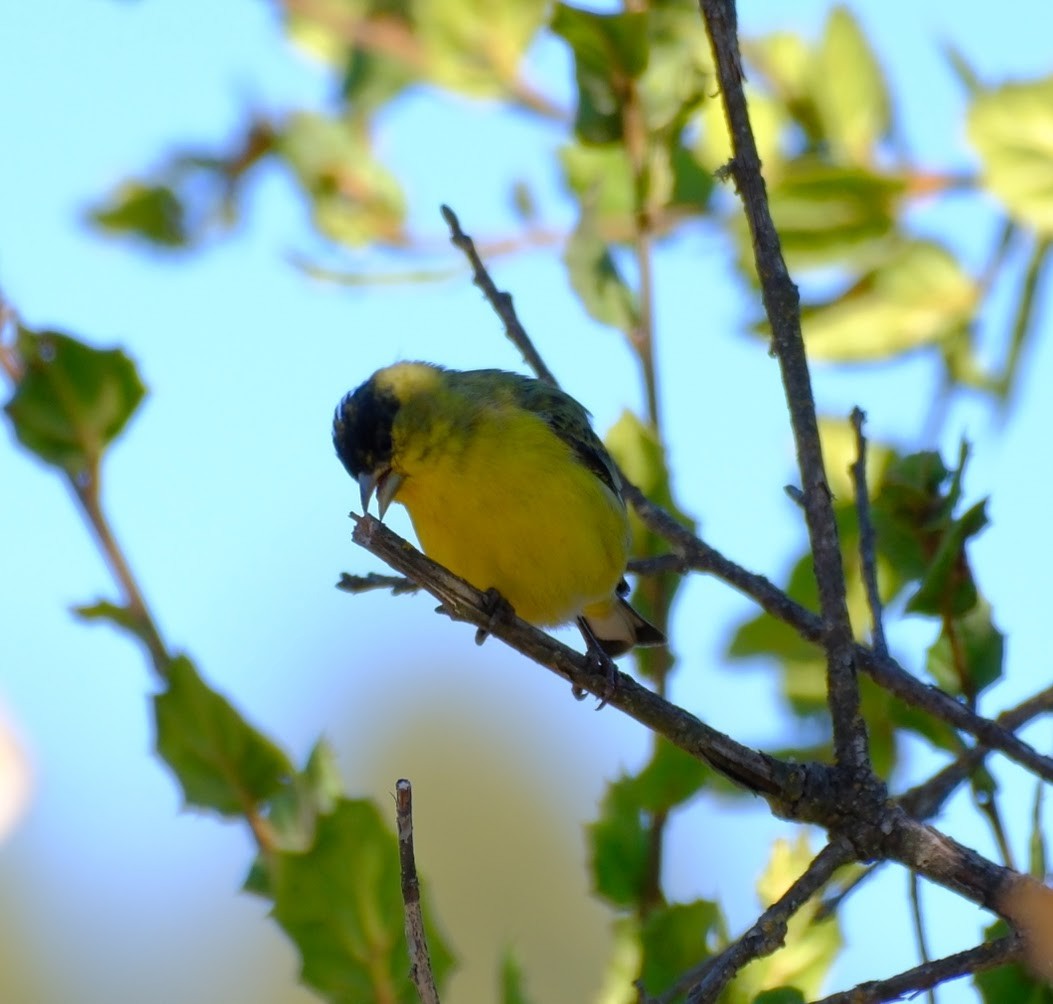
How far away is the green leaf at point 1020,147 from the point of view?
2.86m

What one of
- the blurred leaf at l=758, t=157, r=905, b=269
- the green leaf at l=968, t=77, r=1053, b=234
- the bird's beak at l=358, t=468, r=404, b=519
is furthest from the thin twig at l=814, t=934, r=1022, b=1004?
the bird's beak at l=358, t=468, r=404, b=519

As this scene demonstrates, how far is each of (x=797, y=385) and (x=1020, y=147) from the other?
2.87ft

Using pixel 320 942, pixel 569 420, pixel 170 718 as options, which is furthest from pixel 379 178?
pixel 320 942

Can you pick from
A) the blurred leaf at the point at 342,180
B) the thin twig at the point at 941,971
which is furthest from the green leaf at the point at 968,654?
the blurred leaf at the point at 342,180

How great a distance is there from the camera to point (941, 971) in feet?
6.38

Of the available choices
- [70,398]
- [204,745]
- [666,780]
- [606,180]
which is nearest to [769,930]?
[666,780]

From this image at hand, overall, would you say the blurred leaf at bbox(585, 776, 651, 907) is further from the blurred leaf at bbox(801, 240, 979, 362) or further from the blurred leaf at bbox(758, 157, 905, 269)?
the blurred leaf at bbox(758, 157, 905, 269)

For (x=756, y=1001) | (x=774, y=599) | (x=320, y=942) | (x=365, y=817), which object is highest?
(x=774, y=599)

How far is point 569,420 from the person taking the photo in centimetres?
430

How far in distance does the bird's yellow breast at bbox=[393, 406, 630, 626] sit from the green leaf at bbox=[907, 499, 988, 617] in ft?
3.88

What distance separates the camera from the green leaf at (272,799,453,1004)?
244cm

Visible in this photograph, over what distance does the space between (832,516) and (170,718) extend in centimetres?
110

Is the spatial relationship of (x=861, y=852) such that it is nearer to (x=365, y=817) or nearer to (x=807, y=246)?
(x=365, y=817)

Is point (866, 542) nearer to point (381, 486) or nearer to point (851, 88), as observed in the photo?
point (851, 88)
